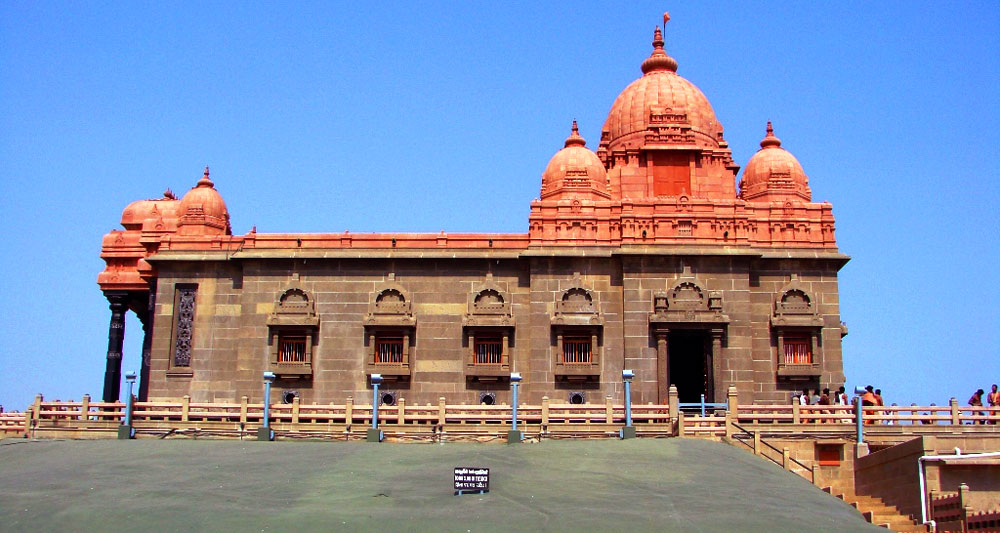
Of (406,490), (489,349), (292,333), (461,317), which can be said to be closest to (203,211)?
(292,333)

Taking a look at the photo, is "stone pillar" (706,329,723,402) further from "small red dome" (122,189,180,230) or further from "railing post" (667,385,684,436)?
"small red dome" (122,189,180,230)

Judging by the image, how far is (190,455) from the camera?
28.1 meters

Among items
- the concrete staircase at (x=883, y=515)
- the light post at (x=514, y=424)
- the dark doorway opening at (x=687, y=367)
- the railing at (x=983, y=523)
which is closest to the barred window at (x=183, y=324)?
the light post at (x=514, y=424)

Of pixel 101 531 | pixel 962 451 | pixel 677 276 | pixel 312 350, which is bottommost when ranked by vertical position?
pixel 101 531

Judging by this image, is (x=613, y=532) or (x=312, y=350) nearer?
(x=613, y=532)

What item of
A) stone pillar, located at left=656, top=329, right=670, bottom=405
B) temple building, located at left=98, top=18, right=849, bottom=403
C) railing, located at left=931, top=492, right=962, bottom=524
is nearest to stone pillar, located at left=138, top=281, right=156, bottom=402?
temple building, located at left=98, top=18, right=849, bottom=403

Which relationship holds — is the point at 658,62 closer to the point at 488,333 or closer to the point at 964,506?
the point at 488,333

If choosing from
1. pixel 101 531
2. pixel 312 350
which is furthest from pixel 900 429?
pixel 101 531

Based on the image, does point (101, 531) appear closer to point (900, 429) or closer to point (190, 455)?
point (190, 455)

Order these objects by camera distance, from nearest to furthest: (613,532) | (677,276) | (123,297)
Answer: (613,532) < (677,276) < (123,297)

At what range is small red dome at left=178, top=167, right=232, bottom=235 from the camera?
41.2 metres

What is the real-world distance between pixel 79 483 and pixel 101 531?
4.19 metres

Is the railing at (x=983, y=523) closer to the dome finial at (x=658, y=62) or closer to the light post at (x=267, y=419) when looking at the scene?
the light post at (x=267, y=419)

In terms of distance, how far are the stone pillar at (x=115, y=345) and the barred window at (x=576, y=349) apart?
58.4ft
